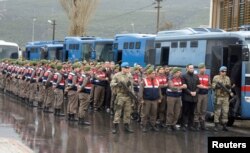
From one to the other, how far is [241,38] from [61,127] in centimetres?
615

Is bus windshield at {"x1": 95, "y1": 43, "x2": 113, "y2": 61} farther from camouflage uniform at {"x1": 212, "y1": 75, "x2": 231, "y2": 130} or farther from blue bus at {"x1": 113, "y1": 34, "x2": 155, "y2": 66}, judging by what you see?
camouflage uniform at {"x1": 212, "y1": 75, "x2": 231, "y2": 130}

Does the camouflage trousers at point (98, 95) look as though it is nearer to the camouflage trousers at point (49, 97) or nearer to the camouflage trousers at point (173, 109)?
the camouflage trousers at point (49, 97)

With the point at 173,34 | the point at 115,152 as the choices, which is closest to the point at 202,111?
the point at 115,152

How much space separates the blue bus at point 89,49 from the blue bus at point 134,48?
49.7 inches

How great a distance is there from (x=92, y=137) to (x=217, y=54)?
6109mm

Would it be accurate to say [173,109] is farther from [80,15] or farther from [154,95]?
[80,15]

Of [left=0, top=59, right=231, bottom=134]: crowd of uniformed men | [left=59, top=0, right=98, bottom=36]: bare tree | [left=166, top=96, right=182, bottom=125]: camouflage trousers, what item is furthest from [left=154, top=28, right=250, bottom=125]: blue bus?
[left=59, top=0, right=98, bottom=36]: bare tree

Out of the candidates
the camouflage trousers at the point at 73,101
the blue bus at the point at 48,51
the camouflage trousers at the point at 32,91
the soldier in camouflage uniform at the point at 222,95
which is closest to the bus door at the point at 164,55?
the camouflage trousers at the point at 32,91

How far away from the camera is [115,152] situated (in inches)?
474

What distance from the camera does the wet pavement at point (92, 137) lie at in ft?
41.3

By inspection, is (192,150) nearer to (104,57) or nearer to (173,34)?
(173,34)

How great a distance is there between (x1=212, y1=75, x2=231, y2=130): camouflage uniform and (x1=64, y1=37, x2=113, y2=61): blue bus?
15.3 meters

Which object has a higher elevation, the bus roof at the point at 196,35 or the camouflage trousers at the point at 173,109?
the bus roof at the point at 196,35

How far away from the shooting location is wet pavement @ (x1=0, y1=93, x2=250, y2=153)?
41.3 feet
